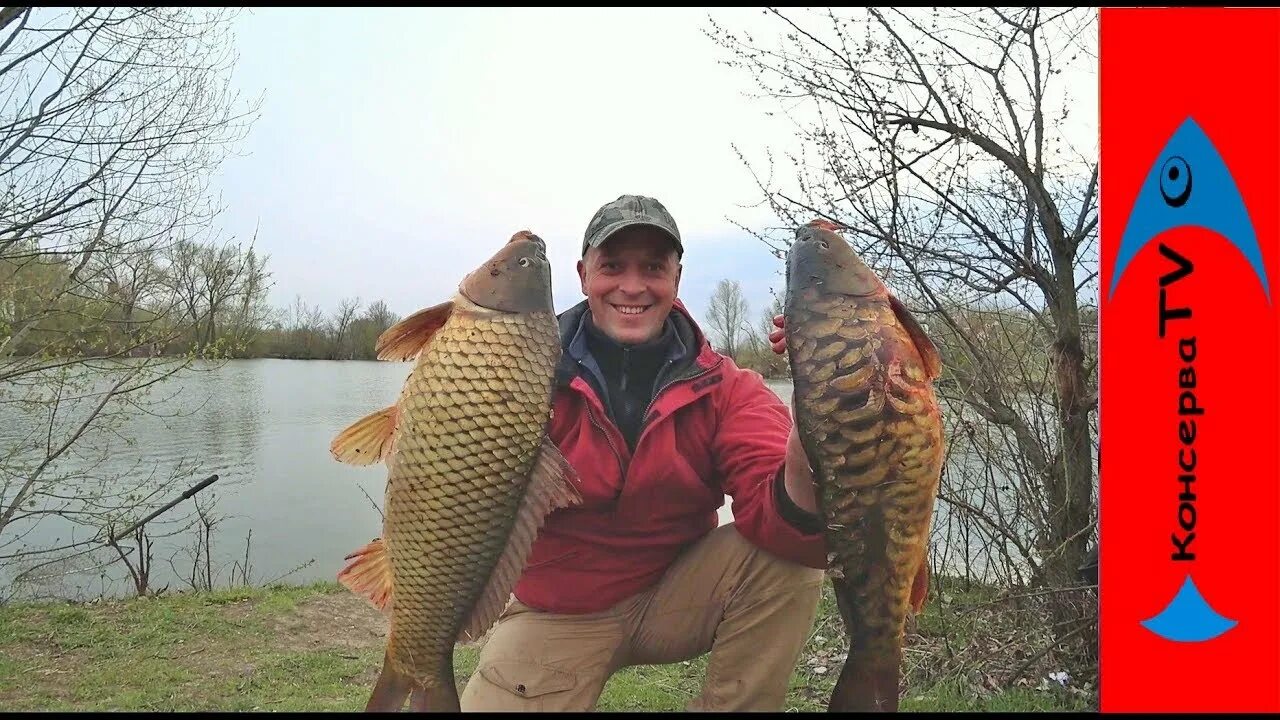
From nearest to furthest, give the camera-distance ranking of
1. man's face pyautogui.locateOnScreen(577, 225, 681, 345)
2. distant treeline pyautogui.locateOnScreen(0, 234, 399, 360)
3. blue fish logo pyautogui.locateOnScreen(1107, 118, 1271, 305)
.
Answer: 1. blue fish logo pyautogui.locateOnScreen(1107, 118, 1271, 305)
2. man's face pyautogui.locateOnScreen(577, 225, 681, 345)
3. distant treeline pyautogui.locateOnScreen(0, 234, 399, 360)

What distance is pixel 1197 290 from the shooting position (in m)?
2.03

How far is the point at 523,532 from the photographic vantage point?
6.52ft

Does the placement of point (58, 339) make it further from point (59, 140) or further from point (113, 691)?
point (113, 691)

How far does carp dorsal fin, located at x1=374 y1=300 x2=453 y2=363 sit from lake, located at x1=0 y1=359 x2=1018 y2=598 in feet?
19.5

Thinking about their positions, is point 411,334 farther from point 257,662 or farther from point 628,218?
point 257,662

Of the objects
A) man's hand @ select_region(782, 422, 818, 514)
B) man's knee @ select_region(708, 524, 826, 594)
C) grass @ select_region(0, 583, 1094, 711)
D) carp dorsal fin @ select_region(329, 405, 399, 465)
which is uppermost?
carp dorsal fin @ select_region(329, 405, 399, 465)

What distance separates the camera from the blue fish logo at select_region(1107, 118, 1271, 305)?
6.66ft

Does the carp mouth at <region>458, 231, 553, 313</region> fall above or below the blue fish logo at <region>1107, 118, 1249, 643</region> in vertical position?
below

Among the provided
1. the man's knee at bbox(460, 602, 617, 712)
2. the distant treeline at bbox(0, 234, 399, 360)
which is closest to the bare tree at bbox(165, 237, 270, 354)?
the distant treeline at bbox(0, 234, 399, 360)

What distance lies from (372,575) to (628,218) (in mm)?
1293

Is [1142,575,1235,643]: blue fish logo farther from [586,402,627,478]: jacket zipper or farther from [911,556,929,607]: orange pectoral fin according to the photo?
[586,402,627,478]: jacket zipper

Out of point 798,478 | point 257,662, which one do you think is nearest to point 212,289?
point 257,662

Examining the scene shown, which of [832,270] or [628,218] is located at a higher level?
[628,218]

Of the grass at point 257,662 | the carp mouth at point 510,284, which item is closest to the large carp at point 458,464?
the carp mouth at point 510,284
